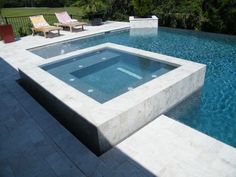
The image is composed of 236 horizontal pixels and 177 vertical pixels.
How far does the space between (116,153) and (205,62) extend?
5465mm

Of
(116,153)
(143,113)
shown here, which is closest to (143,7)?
(143,113)

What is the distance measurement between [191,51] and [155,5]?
6392mm

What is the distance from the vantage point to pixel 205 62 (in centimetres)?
742

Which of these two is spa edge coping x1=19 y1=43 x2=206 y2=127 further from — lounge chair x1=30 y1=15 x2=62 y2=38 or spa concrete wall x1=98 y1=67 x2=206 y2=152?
lounge chair x1=30 y1=15 x2=62 y2=38

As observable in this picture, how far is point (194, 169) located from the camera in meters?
3.03

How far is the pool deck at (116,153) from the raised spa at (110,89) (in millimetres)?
215

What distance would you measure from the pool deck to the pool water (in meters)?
0.99

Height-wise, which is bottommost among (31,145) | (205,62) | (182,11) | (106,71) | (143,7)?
(31,145)

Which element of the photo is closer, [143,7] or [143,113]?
[143,113]

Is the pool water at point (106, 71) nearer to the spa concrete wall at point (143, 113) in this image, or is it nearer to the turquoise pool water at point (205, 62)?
the spa concrete wall at point (143, 113)

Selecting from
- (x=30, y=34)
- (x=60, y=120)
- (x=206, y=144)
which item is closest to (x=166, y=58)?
(x=206, y=144)

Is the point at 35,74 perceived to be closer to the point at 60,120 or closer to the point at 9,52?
the point at 60,120

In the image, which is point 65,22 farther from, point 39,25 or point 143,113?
point 143,113

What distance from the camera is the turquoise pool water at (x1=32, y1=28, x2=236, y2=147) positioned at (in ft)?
14.1
